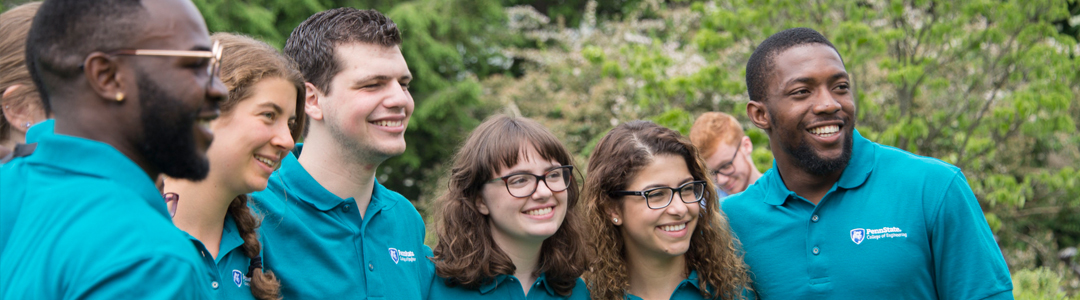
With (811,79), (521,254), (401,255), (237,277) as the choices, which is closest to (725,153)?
(811,79)

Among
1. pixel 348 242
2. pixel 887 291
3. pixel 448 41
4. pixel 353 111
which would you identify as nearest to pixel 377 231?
pixel 348 242

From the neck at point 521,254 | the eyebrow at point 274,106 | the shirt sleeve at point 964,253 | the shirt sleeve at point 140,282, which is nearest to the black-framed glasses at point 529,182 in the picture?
the neck at point 521,254

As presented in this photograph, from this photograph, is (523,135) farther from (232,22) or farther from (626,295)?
(232,22)

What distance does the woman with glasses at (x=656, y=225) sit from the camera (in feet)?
11.3

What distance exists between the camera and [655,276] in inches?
140

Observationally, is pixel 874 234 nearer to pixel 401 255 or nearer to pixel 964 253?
pixel 964 253

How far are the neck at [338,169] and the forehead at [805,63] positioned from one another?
178 centimetres

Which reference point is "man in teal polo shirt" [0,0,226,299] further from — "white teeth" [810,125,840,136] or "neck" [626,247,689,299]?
"white teeth" [810,125,840,136]

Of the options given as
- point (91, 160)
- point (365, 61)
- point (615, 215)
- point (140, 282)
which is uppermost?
point (91, 160)

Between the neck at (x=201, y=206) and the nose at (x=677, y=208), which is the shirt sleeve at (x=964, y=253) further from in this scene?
the neck at (x=201, y=206)

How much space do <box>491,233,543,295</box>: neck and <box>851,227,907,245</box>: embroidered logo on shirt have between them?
132cm

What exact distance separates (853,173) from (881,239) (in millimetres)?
322

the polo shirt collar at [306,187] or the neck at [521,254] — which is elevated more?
the polo shirt collar at [306,187]

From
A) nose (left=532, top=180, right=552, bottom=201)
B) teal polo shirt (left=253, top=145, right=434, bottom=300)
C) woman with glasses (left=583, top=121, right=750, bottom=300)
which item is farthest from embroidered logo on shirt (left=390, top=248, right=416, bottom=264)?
woman with glasses (left=583, top=121, right=750, bottom=300)
